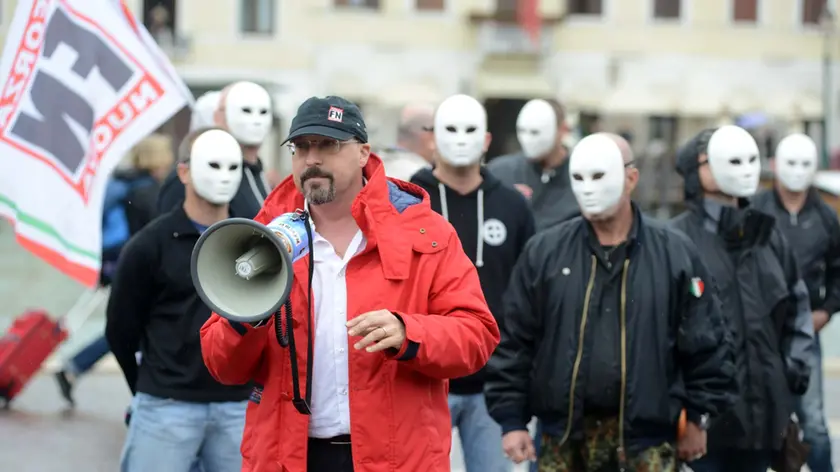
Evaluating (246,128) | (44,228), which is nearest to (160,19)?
(246,128)

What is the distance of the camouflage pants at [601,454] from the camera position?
534 cm

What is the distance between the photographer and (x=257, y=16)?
37344 millimetres

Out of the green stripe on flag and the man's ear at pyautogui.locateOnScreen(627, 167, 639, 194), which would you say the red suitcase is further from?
the man's ear at pyautogui.locateOnScreen(627, 167, 639, 194)

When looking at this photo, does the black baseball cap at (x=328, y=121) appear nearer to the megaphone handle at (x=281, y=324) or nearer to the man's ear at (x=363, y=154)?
the man's ear at (x=363, y=154)

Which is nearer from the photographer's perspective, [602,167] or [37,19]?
[602,167]

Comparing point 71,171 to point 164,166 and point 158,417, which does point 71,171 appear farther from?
point 164,166

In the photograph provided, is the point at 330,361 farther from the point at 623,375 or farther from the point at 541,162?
the point at 541,162

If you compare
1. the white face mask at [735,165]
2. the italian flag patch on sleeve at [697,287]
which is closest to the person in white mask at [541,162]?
the white face mask at [735,165]

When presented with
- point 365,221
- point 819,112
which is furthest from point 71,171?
point 819,112

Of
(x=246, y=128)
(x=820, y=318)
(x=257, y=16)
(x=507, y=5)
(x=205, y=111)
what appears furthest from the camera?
(x=507, y=5)

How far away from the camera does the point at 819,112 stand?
37.9 m

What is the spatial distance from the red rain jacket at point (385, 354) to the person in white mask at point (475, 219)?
2.37m

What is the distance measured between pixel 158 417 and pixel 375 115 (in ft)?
102

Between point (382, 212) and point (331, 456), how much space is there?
668mm
